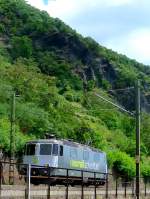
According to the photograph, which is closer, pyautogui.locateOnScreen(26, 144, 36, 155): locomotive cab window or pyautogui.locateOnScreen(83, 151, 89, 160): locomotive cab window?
Answer: pyautogui.locateOnScreen(26, 144, 36, 155): locomotive cab window

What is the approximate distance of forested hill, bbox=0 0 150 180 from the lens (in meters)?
75.5

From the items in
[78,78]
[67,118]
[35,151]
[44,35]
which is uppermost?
[44,35]

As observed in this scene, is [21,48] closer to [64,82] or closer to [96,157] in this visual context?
[64,82]

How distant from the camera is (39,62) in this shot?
502 feet

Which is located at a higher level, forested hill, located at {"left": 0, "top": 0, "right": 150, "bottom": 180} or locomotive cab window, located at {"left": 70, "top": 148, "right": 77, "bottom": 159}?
forested hill, located at {"left": 0, "top": 0, "right": 150, "bottom": 180}

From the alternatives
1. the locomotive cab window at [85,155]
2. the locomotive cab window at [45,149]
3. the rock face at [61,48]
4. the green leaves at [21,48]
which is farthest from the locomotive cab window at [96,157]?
the rock face at [61,48]

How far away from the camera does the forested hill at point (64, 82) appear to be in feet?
248

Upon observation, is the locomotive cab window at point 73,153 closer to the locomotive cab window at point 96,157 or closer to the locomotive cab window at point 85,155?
the locomotive cab window at point 85,155

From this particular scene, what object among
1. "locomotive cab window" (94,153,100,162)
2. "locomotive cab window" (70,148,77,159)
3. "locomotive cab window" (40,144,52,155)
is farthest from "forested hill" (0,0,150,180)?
"locomotive cab window" (40,144,52,155)

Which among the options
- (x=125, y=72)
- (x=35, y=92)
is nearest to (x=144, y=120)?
(x=35, y=92)

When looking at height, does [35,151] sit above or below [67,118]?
below

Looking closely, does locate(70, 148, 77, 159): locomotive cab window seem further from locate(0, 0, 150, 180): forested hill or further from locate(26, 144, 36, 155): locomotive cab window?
locate(0, 0, 150, 180): forested hill

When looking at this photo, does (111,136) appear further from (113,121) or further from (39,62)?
(39,62)

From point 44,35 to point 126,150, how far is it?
79.1m
